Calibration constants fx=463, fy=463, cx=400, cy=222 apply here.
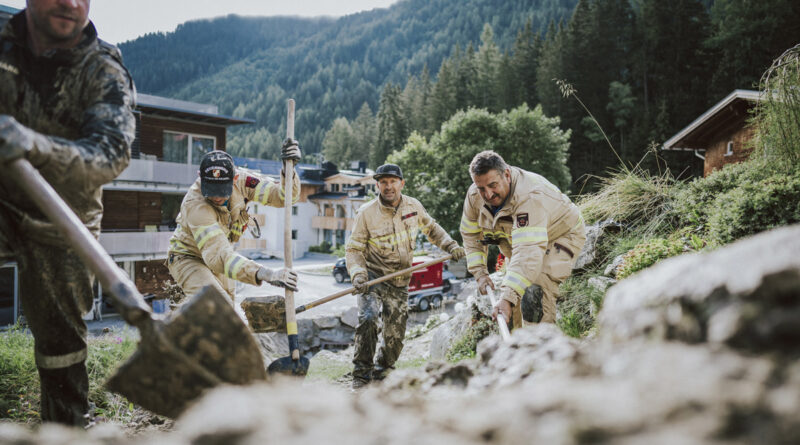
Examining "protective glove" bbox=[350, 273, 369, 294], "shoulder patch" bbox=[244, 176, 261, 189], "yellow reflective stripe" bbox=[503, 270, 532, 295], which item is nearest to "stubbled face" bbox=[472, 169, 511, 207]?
"yellow reflective stripe" bbox=[503, 270, 532, 295]

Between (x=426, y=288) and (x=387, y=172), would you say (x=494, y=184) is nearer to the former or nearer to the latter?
(x=387, y=172)

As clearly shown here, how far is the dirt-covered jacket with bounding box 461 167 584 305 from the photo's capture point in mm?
3789

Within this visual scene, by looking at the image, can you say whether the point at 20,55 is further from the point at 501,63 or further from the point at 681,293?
the point at 501,63

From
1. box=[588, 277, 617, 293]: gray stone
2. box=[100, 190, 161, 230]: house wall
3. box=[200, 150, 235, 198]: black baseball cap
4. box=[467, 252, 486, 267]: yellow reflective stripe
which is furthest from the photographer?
box=[100, 190, 161, 230]: house wall

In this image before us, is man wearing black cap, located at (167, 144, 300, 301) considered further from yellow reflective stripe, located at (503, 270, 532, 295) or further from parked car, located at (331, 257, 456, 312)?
parked car, located at (331, 257, 456, 312)

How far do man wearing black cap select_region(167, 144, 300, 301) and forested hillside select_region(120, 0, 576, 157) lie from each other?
8503 cm

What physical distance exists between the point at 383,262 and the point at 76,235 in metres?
3.84

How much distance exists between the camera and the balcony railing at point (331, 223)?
4262cm

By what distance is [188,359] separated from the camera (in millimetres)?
1745

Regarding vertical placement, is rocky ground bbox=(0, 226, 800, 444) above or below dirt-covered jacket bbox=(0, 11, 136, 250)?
below

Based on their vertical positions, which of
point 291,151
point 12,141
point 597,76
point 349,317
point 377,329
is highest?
point 597,76

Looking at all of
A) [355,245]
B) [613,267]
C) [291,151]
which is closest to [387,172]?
[355,245]

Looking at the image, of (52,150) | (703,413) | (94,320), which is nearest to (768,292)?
(703,413)

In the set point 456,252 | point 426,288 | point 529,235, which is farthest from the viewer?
point 426,288
